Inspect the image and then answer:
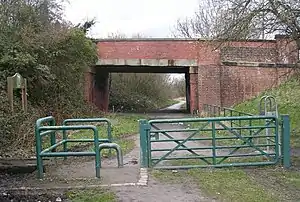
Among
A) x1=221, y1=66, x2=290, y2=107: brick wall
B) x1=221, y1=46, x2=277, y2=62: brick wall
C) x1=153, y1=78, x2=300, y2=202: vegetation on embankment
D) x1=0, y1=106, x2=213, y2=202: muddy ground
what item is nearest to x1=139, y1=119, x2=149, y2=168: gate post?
x1=0, y1=106, x2=213, y2=202: muddy ground

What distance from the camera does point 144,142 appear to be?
9297 millimetres

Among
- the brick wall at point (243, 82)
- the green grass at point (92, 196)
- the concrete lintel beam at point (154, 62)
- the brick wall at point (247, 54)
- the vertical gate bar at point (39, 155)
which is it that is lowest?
the green grass at point (92, 196)

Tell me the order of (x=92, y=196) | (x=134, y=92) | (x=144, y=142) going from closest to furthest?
(x=92, y=196), (x=144, y=142), (x=134, y=92)

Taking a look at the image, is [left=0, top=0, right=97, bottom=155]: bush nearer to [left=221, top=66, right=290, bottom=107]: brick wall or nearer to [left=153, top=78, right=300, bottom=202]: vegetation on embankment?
[left=153, top=78, right=300, bottom=202]: vegetation on embankment

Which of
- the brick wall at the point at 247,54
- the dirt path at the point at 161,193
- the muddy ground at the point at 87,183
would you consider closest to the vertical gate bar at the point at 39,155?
the muddy ground at the point at 87,183

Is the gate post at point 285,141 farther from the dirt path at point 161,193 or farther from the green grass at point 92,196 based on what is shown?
the green grass at point 92,196

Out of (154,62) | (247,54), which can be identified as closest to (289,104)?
(247,54)

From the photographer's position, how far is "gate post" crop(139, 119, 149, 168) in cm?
922

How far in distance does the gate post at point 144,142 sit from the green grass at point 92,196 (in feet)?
6.64

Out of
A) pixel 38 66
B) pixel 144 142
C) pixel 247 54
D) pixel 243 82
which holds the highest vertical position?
pixel 247 54

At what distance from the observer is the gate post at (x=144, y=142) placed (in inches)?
363

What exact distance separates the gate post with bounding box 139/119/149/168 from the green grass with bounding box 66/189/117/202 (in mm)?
2024

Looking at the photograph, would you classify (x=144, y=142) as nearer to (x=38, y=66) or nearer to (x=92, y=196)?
(x=92, y=196)

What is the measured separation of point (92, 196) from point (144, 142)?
241 centimetres
